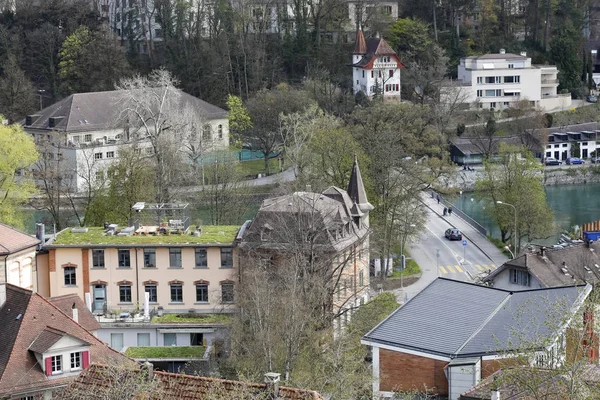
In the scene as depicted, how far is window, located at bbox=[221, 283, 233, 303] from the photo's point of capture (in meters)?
42.2

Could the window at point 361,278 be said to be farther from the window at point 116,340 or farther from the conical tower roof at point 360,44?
the conical tower roof at point 360,44

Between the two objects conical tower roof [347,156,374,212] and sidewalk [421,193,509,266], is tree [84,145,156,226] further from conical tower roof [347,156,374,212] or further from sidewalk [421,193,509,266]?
sidewalk [421,193,509,266]

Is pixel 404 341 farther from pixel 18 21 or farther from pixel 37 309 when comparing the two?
pixel 18 21

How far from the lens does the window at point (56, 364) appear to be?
2969 centimetres

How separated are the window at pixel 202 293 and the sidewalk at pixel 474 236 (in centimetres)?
1660

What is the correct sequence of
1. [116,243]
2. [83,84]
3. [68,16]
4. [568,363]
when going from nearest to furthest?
[568,363], [116,243], [83,84], [68,16]

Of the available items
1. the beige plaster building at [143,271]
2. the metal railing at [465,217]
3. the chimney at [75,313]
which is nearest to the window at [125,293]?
the beige plaster building at [143,271]

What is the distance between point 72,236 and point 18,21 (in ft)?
184

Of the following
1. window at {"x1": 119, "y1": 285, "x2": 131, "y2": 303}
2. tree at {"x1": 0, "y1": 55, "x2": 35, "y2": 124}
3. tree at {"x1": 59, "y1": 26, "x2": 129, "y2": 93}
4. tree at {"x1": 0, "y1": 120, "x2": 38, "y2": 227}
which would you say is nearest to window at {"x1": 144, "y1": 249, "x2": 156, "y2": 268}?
window at {"x1": 119, "y1": 285, "x2": 131, "y2": 303}

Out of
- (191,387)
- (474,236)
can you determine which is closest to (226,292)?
(191,387)

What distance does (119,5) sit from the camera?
328 feet

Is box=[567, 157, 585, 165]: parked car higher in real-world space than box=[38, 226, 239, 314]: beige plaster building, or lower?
lower

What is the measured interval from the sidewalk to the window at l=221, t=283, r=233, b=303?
1619 centimetres

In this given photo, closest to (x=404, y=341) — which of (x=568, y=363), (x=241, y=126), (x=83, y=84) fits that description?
(x=568, y=363)
